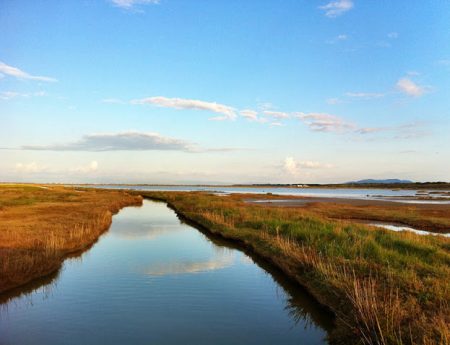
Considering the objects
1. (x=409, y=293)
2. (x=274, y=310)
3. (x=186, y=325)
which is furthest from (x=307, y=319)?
(x=186, y=325)

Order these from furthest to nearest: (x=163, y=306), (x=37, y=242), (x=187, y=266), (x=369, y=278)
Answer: (x=37, y=242)
(x=187, y=266)
(x=163, y=306)
(x=369, y=278)

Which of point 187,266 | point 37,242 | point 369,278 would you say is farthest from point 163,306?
point 37,242

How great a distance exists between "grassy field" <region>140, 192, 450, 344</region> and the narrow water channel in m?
1.09

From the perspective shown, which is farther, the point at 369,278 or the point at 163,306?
the point at 163,306

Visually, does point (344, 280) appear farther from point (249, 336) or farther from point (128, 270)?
point (128, 270)

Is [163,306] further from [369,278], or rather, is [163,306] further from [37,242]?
[37,242]

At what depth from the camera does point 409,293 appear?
40.6 ft

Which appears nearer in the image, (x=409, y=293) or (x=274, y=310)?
(x=409, y=293)

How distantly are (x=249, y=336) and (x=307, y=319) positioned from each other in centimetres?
283

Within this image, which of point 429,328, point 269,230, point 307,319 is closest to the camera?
point 429,328

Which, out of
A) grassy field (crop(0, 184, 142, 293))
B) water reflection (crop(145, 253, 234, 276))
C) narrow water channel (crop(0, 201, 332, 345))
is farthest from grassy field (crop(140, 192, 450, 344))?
grassy field (crop(0, 184, 142, 293))

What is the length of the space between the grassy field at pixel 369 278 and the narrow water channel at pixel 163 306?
1.09 m

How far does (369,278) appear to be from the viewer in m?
12.6

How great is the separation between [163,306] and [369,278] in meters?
7.75
